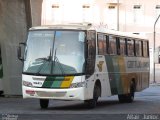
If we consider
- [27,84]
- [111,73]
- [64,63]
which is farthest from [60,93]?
[111,73]

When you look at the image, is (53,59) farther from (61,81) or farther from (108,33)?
(108,33)

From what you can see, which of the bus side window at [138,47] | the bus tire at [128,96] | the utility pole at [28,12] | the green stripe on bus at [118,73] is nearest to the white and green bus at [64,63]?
the green stripe on bus at [118,73]

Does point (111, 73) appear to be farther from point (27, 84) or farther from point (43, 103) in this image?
point (27, 84)

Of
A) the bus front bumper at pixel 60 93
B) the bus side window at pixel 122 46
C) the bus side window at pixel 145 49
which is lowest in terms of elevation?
the bus front bumper at pixel 60 93

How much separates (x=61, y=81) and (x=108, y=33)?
401 cm

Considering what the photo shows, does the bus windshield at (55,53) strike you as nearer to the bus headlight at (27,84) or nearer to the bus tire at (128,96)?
the bus headlight at (27,84)

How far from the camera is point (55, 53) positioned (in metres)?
21.2

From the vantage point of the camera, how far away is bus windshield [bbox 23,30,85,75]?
2097 centimetres

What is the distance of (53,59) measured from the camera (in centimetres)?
2109

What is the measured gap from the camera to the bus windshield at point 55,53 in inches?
826

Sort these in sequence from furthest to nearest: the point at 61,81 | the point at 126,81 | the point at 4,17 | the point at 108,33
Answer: the point at 4,17 < the point at 126,81 < the point at 108,33 < the point at 61,81

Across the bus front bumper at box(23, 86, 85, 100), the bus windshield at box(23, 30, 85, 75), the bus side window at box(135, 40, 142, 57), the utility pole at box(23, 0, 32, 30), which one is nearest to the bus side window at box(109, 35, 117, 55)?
the bus windshield at box(23, 30, 85, 75)

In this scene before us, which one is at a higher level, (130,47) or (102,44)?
(102,44)

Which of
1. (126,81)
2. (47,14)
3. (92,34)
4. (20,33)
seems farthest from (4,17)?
(47,14)
